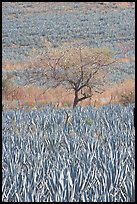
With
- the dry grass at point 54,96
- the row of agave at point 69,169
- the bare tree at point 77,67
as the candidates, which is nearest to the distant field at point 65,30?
the dry grass at point 54,96

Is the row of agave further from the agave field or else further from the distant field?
the agave field

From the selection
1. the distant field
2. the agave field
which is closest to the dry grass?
the distant field

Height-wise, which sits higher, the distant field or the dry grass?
the distant field

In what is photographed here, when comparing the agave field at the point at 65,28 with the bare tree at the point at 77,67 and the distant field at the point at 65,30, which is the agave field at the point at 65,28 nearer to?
the distant field at the point at 65,30

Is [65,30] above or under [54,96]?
above

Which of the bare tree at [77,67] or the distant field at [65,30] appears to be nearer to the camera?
the bare tree at [77,67]

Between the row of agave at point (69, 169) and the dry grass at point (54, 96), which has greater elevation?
the dry grass at point (54, 96)

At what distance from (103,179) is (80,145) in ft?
6.48

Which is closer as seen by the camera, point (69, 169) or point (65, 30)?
point (69, 169)

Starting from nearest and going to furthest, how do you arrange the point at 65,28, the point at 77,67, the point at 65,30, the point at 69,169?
1. the point at 69,169
2. the point at 77,67
3. the point at 65,30
4. the point at 65,28

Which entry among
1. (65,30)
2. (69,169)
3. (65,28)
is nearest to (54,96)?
(69,169)

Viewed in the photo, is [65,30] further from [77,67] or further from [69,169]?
[69,169]

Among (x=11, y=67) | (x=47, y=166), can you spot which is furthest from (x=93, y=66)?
(x=11, y=67)

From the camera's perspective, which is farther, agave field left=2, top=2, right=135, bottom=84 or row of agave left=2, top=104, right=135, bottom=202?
agave field left=2, top=2, right=135, bottom=84
